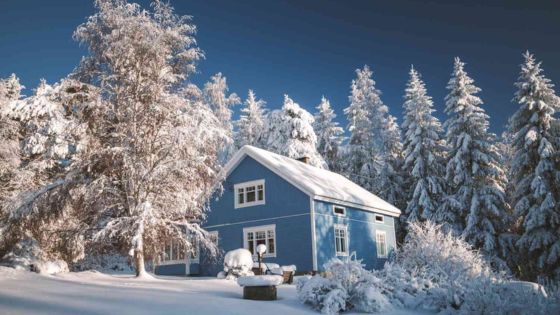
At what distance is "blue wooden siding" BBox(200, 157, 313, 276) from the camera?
787 inches

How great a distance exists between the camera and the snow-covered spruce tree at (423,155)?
2902 centimetres

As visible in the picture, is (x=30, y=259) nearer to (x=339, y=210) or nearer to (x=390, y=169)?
(x=339, y=210)

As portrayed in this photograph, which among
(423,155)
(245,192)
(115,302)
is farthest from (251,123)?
(115,302)

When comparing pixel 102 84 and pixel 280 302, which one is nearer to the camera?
pixel 280 302

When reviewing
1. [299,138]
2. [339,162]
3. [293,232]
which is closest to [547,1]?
[293,232]

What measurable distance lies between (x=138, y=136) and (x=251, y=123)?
1078 inches

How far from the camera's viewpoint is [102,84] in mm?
15625

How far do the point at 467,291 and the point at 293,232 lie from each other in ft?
36.7

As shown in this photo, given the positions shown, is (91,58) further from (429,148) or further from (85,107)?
(429,148)

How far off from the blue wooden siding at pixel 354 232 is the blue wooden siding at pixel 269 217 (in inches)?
24.1

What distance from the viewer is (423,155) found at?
29953 mm

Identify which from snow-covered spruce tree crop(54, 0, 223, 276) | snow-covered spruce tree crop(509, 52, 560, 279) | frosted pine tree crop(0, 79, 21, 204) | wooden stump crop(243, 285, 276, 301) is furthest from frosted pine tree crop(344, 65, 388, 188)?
wooden stump crop(243, 285, 276, 301)

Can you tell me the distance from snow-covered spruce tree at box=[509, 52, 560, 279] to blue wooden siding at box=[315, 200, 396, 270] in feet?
23.3

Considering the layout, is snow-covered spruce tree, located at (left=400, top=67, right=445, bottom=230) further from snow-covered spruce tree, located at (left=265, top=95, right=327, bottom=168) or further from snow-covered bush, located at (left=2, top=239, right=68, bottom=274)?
snow-covered bush, located at (left=2, top=239, right=68, bottom=274)
